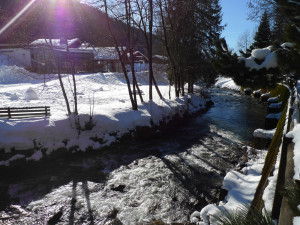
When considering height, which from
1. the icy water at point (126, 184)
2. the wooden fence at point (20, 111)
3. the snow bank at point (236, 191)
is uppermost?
the wooden fence at point (20, 111)

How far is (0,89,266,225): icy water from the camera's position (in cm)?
609

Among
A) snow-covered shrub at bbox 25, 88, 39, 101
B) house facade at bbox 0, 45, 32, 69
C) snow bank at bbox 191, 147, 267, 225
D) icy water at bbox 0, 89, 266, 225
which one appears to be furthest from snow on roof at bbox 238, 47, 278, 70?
house facade at bbox 0, 45, 32, 69

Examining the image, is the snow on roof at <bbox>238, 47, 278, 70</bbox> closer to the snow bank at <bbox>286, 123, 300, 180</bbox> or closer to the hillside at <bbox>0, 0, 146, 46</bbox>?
the snow bank at <bbox>286, 123, 300, 180</bbox>

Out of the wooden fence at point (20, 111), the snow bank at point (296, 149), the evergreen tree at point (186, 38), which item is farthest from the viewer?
the evergreen tree at point (186, 38)

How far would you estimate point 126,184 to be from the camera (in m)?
7.73

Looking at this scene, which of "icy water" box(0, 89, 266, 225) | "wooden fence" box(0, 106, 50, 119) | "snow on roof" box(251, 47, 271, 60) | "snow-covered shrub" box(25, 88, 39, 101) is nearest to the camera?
"snow on roof" box(251, 47, 271, 60)

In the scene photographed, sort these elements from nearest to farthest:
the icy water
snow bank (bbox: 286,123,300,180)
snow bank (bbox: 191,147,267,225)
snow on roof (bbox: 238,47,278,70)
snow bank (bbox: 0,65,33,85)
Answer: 1. snow bank (bbox: 286,123,300,180)
2. snow on roof (bbox: 238,47,278,70)
3. snow bank (bbox: 191,147,267,225)
4. the icy water
5. snow bank (bbox: 0,65,33,85)

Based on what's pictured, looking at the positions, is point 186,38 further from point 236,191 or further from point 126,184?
point 236,191

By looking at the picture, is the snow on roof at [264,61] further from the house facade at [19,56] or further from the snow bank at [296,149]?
the house facade at [19,56]

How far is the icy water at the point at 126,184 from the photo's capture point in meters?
6.09

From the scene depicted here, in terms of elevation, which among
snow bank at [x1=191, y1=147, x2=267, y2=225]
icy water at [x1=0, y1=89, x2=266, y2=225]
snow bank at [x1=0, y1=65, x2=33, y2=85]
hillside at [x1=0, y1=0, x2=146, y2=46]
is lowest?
icy water at [x1=0, y1=89, x2=266, y2=225]

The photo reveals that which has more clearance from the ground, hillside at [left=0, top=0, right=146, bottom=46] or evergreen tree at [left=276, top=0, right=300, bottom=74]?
hillside at [left=0, top=0, right=146, bottom=46]

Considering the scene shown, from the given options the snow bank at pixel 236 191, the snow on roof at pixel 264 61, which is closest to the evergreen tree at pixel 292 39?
the snow on roof at pixel 264 61

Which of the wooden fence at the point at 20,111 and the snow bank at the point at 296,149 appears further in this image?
the wooden fence at the point at 20,111
